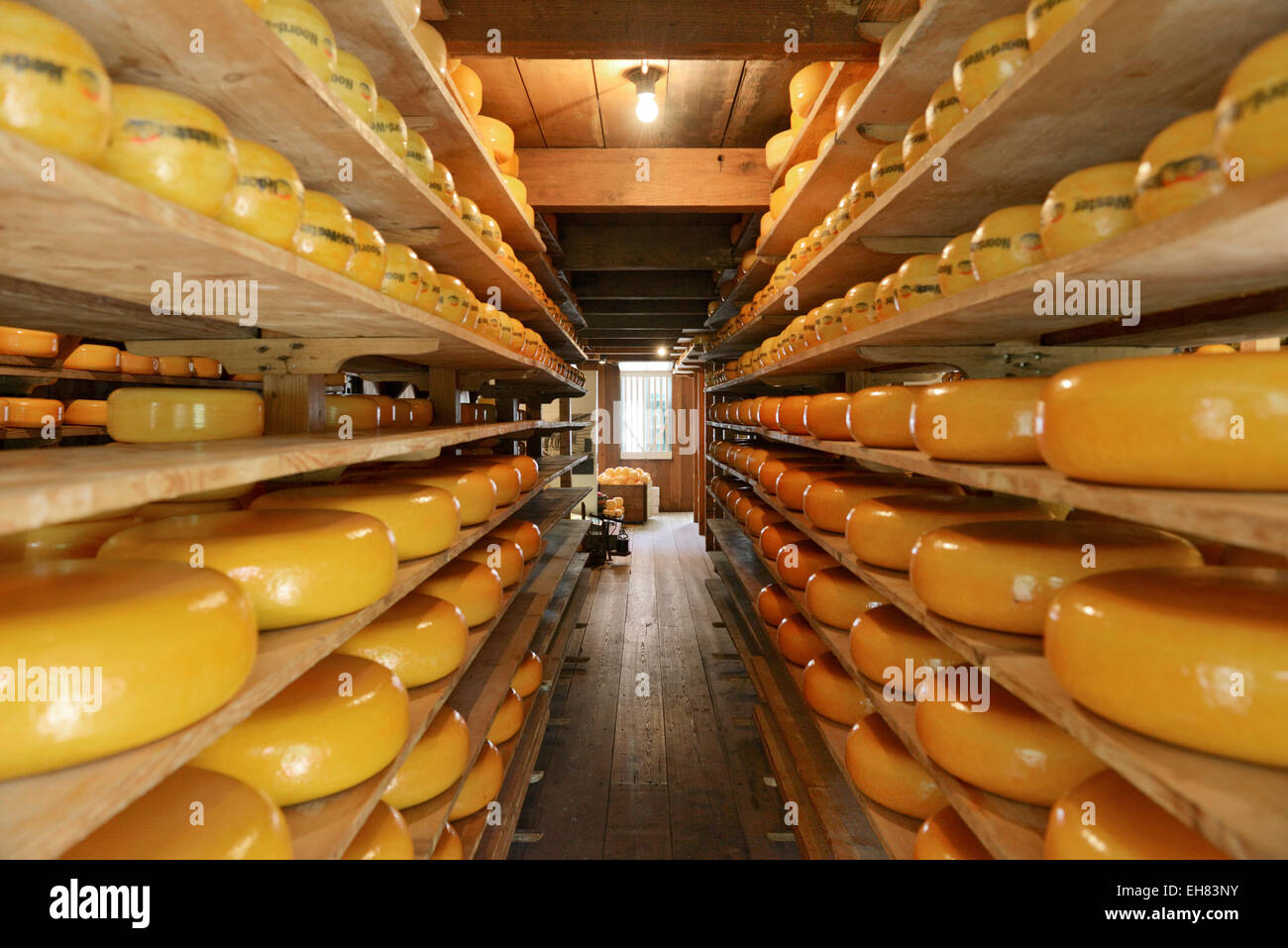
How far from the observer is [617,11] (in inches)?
99.3

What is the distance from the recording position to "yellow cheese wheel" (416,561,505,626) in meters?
2.06

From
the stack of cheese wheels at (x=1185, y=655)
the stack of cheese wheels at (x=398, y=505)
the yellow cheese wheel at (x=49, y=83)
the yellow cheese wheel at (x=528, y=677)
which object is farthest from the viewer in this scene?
the yellow cheese wheel at (x=528, y=677)

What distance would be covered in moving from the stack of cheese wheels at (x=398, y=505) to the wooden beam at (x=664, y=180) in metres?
2.99

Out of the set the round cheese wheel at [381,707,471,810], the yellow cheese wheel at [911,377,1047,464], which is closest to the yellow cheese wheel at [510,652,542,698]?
the round cheese wheel at [381,707,471,810]

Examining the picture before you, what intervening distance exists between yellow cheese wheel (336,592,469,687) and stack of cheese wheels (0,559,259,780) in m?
0.68

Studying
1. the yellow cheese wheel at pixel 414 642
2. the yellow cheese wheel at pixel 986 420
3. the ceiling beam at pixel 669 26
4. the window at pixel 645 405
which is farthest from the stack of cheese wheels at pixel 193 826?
the window at pixel 645 405

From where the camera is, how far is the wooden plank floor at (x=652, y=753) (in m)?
2.43

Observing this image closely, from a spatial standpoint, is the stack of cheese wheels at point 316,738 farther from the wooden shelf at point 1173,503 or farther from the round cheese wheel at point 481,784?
the wooden shelf at point 1173,503

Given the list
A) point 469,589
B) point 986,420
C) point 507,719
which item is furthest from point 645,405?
point 986,420

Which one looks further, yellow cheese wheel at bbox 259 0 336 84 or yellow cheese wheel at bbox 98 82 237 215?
yellow cheese wheel at bbox 259 0 336 84

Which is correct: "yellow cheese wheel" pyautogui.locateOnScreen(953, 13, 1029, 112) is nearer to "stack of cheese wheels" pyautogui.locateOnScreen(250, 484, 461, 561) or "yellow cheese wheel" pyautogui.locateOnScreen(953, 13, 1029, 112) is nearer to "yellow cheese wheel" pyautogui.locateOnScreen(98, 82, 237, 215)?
"yellow cheese wheel" pyautogui.locateOnScreen(98, 82, 237, 215)

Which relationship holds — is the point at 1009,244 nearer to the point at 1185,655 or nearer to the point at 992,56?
the point at 992,56
